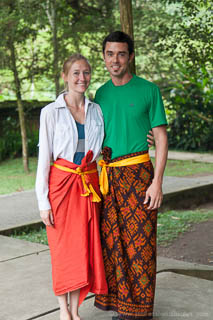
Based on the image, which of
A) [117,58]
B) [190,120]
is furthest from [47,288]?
[190,120]

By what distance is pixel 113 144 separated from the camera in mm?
3256

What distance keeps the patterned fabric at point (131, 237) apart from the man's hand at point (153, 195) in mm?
42

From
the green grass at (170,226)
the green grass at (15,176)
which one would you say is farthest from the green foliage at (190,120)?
the green grass at (170,226)

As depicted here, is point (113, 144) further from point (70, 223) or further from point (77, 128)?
point (70, 223)

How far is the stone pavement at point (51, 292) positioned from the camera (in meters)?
3.46

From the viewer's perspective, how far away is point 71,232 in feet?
10.3

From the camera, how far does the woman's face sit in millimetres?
3152

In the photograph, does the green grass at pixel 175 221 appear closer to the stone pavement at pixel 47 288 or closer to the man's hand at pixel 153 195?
the stone pavement at pixel 47 288

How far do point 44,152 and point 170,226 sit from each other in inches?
146

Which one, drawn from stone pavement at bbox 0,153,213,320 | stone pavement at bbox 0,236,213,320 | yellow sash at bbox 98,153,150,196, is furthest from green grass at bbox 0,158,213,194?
yellow sash at bbox 98,153,150,196

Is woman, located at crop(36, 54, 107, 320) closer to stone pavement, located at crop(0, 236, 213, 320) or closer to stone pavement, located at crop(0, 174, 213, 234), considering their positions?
stone pavement, located at crop(0, 236, 213, 320)

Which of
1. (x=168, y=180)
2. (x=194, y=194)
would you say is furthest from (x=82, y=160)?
(x=168, y=180)

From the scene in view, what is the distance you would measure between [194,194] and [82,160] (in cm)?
510

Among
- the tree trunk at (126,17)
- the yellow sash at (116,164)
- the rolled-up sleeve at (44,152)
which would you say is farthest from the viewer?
the tree trunk at (126,17)
